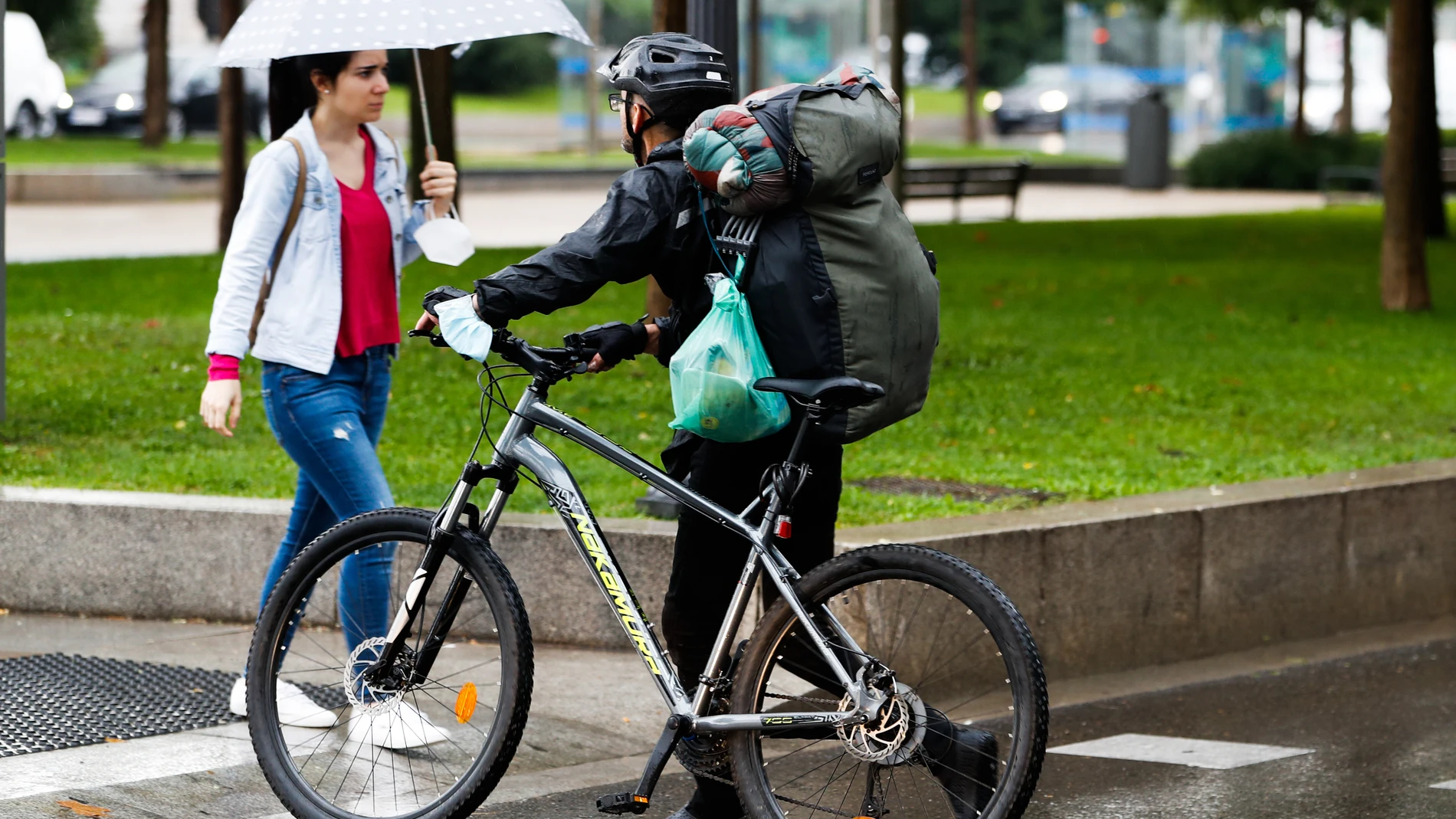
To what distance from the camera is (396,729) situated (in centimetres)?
465

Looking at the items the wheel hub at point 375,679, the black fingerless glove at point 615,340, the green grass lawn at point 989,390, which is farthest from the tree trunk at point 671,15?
the wheel hub at point 375,679

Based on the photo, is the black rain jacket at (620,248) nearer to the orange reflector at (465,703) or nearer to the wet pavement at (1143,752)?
the orange reflector at (465,703)

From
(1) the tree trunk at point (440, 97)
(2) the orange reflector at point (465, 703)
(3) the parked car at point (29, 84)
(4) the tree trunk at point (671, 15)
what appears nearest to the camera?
(2) the orange reflector at point (465, 703)

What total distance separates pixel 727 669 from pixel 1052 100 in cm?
4805

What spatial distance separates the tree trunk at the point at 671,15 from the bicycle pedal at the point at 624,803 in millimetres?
4589

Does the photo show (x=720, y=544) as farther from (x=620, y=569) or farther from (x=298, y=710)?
(x=298, y=710)

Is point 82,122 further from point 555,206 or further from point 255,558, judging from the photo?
point 255,558

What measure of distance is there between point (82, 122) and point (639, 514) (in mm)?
32403

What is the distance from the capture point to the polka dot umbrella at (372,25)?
4973mm

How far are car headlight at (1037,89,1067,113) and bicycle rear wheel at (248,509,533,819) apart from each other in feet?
154

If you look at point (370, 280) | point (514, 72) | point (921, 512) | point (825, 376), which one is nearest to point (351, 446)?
point (370, 280)

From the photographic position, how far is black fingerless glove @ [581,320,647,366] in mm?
4172

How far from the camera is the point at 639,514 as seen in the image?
22.2 feet

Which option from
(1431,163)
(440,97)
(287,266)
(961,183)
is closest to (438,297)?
(287,266)
